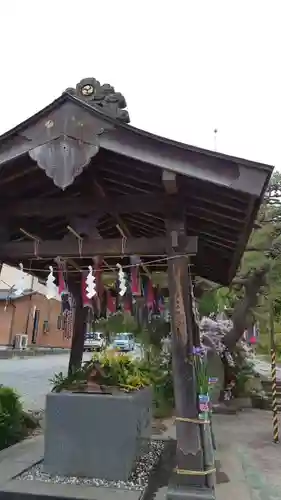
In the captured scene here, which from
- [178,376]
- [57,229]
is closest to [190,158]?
[178,376]

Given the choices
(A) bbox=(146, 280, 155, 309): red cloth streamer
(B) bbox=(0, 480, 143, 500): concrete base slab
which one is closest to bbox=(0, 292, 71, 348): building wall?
(A) bbox=(146, 280, 155, 309): red cloth streamer

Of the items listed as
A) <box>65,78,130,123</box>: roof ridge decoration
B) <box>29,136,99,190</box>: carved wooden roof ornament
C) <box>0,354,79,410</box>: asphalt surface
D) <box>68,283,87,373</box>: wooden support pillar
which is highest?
<box>65,78,130,123</box>: roof ridge decoration

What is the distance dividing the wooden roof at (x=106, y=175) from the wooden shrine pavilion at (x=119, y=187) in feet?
0.04

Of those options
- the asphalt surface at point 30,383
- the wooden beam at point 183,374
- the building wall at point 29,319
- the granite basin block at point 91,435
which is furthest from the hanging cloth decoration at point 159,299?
the building wall at point 29,319

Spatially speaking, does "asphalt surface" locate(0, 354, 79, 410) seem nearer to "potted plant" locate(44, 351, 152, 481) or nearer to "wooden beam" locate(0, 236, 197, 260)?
"potted plant" locate(44, 351, 152, 481)

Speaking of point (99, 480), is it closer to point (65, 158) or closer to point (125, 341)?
point (65, 158)

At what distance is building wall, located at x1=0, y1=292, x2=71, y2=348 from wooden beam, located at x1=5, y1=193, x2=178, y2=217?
25.7 m

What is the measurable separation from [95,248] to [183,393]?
1992 millimetres

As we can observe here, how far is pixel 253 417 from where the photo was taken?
12.4m

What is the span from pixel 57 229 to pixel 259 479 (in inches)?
192

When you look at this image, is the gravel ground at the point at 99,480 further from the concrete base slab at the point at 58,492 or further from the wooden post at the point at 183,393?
the wooden post at the point at 183,393

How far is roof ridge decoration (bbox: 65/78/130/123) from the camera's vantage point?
511cm

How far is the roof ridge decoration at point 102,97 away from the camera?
5109 millimetres

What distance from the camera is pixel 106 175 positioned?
5531 mm
